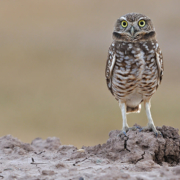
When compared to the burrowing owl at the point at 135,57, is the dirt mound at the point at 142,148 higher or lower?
lower

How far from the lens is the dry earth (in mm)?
2738

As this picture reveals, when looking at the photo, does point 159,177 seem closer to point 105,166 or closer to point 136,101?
point 105,166

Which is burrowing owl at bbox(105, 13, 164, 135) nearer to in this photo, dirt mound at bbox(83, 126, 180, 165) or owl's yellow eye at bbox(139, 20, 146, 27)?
owl's yellow eye at bbox(139, 20, 146, 27)

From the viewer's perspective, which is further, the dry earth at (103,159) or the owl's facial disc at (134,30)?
the owl's facial disc at (134,30)

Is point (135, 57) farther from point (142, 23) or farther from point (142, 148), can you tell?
point (142, 148)

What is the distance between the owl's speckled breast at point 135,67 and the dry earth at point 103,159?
524mm

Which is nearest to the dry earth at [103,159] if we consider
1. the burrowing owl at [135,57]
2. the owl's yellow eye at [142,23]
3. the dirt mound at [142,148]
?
the dirt mound at [142,148]

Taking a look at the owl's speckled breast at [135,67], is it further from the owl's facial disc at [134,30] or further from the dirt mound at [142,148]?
the dirt mound at [142,148]

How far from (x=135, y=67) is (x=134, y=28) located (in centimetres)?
42

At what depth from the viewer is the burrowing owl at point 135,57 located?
3.64m

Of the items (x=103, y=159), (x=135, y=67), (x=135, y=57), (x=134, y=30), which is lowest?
(x=103, y=159)

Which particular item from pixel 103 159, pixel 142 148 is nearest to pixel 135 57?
pixel 142 148

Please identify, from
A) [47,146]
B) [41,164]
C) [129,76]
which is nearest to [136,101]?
[129,76]

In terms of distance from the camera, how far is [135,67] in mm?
3693
